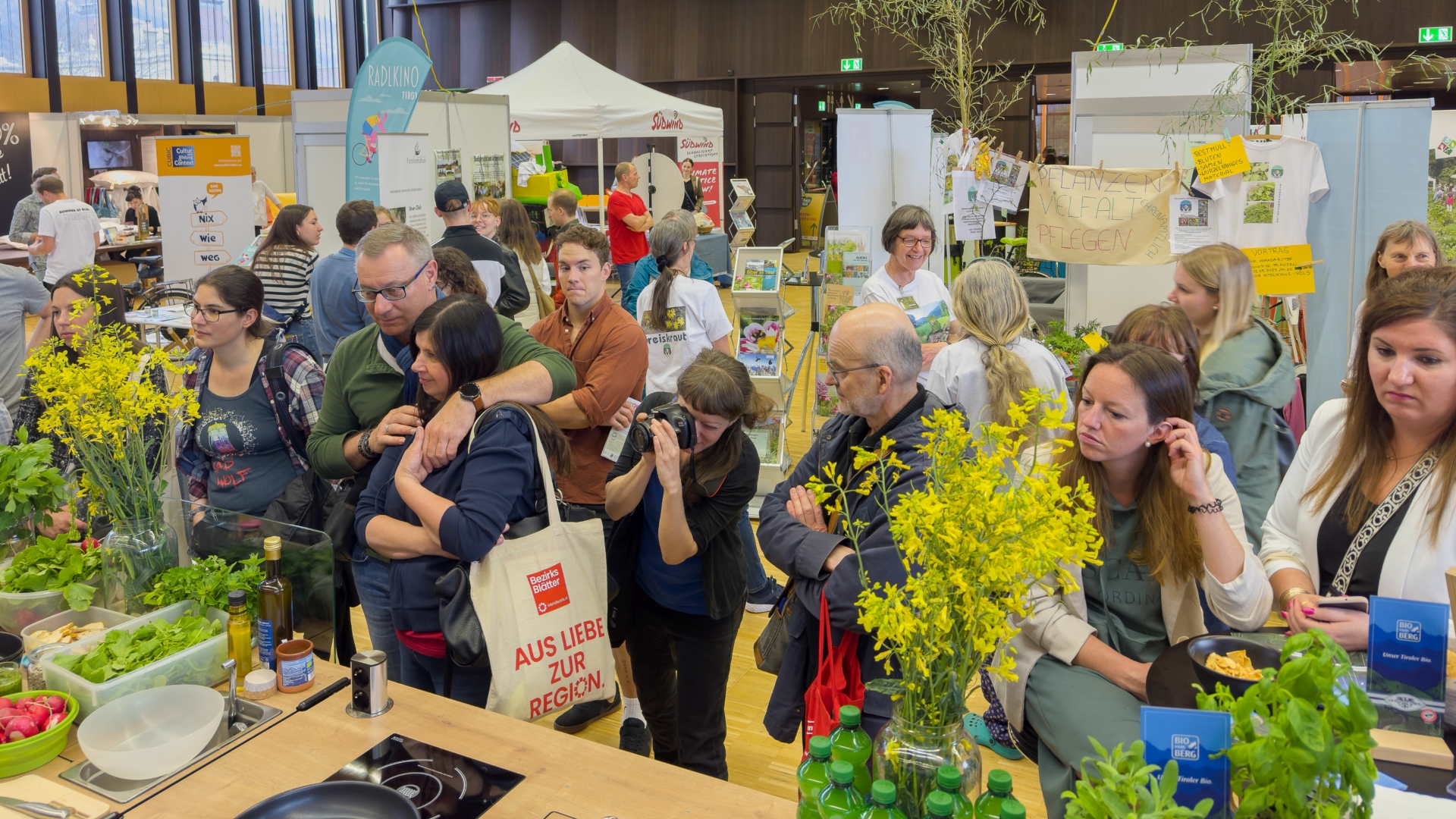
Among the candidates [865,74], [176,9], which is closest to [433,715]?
[865,74]

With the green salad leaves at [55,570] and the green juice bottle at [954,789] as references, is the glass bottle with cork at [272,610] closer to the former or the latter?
the green salad leaves at [55,570]

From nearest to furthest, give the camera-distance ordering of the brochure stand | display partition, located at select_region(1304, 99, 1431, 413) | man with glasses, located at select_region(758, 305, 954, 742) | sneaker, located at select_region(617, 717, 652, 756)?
1. man with glasses, located at select_region(758, 305, 954, 742)
2. sneaker, located at select_region(617, 717, 652, 756)
3. display partition, located at select_region(1304, 99, 1431, 413)
4. the brochure stand

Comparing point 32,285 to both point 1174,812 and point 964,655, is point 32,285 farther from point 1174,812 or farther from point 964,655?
point 1174,812

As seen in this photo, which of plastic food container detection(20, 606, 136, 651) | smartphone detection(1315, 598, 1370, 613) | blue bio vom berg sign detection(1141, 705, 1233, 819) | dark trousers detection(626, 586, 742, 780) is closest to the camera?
blue bio vom berg sign detection(1141, 705, 1233, 819)

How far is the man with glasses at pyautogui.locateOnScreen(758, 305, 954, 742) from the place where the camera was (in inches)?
76.3

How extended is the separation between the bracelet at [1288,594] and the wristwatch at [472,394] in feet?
5.48

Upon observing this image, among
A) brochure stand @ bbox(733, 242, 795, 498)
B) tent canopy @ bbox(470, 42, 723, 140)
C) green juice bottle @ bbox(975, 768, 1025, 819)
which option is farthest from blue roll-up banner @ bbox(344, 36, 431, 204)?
green juice bottle @ bbox(975, 768, 1025, 819)

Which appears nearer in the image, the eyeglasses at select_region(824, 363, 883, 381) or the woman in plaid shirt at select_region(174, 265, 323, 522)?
the eyeglasses at select_region(824, 363, 883, 381)

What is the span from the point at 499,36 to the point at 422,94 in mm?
11965

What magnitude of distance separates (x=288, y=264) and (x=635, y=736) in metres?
3.36

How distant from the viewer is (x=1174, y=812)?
0.96 meters

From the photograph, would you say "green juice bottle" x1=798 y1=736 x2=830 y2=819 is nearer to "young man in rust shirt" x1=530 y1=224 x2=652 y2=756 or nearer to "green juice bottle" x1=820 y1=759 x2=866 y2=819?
"green juice bottle" x1=820 y1=759 x2=866 y2=819

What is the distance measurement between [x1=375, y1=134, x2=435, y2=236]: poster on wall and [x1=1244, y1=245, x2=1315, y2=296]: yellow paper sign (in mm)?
4103

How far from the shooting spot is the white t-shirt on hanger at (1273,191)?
4762 mm
